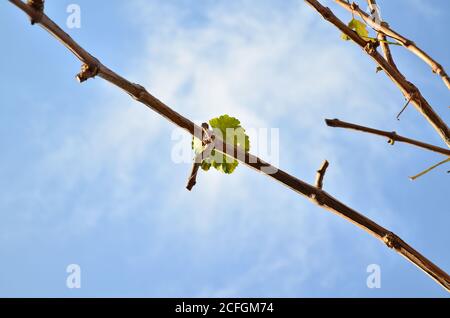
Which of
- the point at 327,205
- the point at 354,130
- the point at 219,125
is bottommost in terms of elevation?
the point at 327,205

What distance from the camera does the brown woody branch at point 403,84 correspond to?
6.60 feet

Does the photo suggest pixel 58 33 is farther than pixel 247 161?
No

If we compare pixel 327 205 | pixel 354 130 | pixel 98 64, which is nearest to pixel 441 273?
pixel 327 205

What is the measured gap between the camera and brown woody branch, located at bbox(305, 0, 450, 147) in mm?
2012

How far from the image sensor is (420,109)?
2.01 m

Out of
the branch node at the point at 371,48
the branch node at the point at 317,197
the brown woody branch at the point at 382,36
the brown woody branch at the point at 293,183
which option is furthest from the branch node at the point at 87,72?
the brown woody branch at the point at 382,36

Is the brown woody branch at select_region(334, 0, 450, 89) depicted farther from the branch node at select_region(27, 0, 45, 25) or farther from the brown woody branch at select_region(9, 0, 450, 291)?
the branch node at select_region(27, 0, 45, 25)

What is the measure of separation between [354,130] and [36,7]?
1.12 m

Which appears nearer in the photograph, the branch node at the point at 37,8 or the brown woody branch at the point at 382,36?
the branch node at the point at 37,8

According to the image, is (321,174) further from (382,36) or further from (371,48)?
(382,36)

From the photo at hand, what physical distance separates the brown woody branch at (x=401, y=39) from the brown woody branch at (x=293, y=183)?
906 millimetres

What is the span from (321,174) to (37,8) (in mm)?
1092

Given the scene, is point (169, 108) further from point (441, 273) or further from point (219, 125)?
point (441, 273)

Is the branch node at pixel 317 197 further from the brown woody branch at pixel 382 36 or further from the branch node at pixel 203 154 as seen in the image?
the brown woody branch at pixel 382 36
